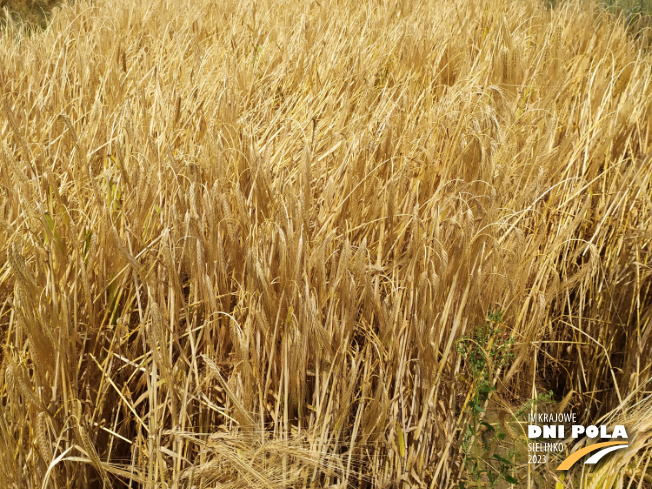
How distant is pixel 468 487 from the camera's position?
115cm

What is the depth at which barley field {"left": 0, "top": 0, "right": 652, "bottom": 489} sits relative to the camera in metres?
1.06

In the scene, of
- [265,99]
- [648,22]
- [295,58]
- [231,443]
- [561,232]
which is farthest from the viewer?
[648,22]

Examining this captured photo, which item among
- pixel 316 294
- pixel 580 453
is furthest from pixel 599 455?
pixel 316 294

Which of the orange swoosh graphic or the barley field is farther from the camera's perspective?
the orange swoosh graphic

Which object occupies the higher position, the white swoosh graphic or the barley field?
the barley field

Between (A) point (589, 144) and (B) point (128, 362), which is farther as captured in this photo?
(A) point (589, 144)

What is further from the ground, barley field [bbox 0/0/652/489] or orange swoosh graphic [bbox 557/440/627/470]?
barley field [bbox 0/0/652/489]

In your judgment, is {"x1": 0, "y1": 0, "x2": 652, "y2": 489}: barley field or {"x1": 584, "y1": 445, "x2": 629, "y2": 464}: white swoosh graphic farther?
{"x1": 584, "y1": 445, "x2": 629, "y2": 464}: white swoosh graphic

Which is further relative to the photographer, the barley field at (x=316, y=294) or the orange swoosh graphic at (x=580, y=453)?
the orange swoosh graphic at (x=580, y=453)

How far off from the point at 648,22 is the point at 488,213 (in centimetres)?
317

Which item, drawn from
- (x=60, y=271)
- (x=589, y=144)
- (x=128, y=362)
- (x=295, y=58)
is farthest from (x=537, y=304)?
(x=295, y=58)

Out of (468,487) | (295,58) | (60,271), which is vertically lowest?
(468,487)

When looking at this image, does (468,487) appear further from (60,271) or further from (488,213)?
(60,271)

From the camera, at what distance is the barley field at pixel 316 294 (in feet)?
3.48
